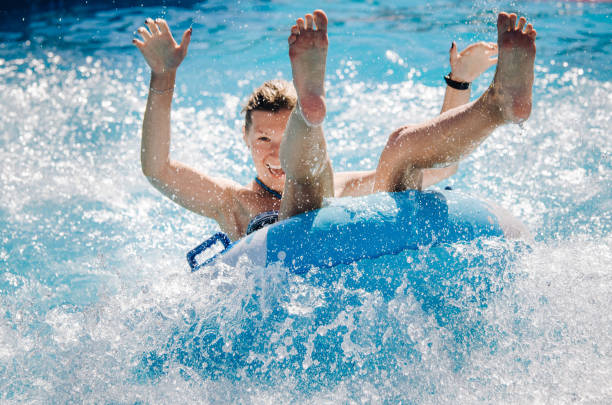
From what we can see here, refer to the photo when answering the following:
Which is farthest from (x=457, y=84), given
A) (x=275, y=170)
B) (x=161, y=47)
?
(x=161, y=47)

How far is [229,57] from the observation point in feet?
19.0

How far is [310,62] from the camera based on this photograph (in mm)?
1699

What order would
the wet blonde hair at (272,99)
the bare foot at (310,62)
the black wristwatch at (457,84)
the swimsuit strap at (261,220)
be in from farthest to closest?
the black wristwatch at (457,84)
the wet blonde hair at (272,99)
the swimsuit strap at (261,220)
the bare foot at (310,62)

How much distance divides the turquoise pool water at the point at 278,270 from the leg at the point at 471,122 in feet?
1.10

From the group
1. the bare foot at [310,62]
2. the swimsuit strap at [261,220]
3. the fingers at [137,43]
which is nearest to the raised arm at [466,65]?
the swimsuit strap at [261,220]

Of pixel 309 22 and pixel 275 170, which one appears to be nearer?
pixel 309 22

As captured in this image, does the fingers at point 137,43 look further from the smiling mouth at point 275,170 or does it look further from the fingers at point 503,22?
the fingers at point 503,22

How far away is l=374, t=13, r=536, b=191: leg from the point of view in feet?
5.56

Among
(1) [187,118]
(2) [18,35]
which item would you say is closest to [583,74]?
(1) [187,118]

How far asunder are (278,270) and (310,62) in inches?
24.4

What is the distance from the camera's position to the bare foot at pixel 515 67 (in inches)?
66.4

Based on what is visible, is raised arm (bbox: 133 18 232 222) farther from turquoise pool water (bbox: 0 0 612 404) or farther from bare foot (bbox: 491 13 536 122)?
bare foot (bbox: 491 13 536 122)

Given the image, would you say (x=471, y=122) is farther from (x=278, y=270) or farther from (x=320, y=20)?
(x=278, y=270)

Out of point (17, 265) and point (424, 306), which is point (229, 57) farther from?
point (424, 306)
